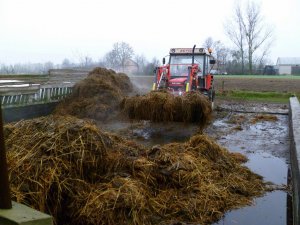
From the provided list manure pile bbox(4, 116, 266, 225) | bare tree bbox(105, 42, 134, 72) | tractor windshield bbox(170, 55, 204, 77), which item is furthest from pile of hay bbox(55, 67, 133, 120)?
bare tree bbox(105, 42, 134, 72)

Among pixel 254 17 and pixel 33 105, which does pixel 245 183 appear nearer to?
pixel 33 105

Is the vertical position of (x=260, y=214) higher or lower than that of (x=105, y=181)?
lower

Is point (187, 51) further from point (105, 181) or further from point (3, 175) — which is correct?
point (3, 175)

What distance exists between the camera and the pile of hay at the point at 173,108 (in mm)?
10352

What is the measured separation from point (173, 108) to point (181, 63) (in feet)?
16.3

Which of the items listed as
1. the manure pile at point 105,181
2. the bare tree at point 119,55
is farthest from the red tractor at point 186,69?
the bare tree at point 119,55

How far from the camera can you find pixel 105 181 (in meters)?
5.19

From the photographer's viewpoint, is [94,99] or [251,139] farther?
[94,99]

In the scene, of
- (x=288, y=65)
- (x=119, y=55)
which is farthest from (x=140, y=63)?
(x=288, y=65)

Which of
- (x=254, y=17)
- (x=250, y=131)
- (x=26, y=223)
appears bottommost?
(x=250, y=131)

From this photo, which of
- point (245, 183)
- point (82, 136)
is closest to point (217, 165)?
point (245, 183)

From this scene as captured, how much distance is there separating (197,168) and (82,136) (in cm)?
202

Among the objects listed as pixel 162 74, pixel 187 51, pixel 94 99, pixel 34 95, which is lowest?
pixel 94 99

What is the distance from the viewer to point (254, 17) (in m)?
61.8
